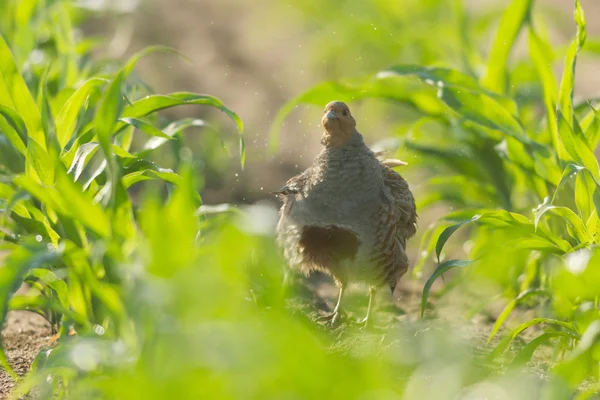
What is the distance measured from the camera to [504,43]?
3.43 metres

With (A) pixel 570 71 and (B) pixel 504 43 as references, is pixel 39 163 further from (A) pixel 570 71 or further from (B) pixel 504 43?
(B) pixel 504 43

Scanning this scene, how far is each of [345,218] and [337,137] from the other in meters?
0.29

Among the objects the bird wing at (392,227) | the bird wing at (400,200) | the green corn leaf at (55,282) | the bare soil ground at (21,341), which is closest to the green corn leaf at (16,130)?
the green corn leaf at (55,282)

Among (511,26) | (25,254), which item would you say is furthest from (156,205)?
(511,26)

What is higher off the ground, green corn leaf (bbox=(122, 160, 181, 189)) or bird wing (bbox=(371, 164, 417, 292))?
green corn leaf (bbox=(122, 160, 181, 189))

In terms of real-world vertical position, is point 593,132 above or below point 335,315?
above

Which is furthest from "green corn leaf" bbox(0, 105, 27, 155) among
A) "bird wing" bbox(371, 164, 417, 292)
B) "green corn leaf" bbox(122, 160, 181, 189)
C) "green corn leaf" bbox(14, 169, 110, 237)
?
"bird wing" bbox(371, 164, 417, 292)

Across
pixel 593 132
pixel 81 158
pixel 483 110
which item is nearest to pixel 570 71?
pixel 593 132

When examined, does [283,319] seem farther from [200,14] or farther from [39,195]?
[200,14]

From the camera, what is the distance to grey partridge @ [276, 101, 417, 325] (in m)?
2.77

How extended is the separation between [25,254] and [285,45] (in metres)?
6.70

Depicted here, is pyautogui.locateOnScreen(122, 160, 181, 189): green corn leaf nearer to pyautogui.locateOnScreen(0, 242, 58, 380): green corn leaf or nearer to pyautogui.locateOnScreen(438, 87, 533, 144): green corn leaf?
pyautogui.locateOnScreen(0, 242, 58, 380): green corn leaf

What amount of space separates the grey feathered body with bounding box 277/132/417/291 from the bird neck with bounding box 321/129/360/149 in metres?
0.01

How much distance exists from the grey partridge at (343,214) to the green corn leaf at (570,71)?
2.18 feet
